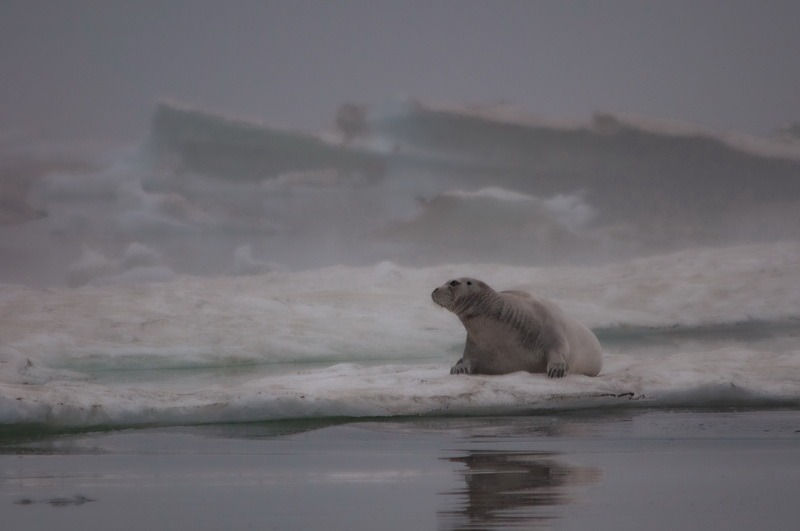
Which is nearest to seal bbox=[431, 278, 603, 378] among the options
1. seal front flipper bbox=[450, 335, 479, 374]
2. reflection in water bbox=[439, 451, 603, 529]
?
seal front flipper bbox=[450, 335, 479, 374]

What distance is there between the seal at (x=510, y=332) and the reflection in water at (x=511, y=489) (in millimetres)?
3342

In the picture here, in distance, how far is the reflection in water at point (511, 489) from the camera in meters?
2.88

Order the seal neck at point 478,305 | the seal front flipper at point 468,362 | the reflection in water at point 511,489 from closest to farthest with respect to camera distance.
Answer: the reflection in water at point 511,489 < the seal front flipper at point 468,362 < the seal neck at point 478,305

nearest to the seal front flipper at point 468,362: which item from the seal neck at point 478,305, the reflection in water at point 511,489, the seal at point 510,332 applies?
the seal at point 510,332

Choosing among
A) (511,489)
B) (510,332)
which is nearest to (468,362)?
(510,332)

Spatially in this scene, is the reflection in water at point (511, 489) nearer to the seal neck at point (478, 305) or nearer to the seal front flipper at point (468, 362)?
the seal front flipper at point (468, 362)

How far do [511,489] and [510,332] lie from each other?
14.5 feet

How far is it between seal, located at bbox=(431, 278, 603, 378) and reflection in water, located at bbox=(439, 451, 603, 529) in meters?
3.34

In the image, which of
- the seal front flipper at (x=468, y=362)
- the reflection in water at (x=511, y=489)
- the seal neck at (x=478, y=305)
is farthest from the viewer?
the seal neck at (x=478, y=305)

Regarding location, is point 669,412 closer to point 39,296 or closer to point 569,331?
point 569,331

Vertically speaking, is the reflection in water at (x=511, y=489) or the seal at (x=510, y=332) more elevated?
the seal at (x=510, y=332)

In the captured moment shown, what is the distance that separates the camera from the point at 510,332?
7.75m

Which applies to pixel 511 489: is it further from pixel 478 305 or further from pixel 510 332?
pixel 478 305

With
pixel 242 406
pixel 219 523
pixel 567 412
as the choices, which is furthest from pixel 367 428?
pixel 219 523
